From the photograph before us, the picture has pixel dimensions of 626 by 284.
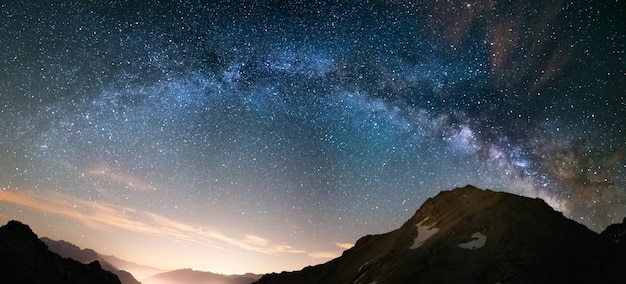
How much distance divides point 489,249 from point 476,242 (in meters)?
2.59

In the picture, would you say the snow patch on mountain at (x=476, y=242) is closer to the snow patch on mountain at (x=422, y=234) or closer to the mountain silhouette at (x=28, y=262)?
the snow patch on mountain at (x=422, y=234)

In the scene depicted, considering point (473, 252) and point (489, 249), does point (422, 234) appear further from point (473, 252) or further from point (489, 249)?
point (489, 249)

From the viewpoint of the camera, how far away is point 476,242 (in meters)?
49.1

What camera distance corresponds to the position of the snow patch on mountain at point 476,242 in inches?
1900

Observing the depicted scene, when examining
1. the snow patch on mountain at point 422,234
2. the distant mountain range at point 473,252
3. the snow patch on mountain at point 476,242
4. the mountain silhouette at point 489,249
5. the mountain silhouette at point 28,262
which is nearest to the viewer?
the mountain silhouette at point 28,262

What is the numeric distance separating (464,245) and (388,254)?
12.5 meters

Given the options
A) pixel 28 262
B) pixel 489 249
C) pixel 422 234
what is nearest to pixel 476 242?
pixel 489 249

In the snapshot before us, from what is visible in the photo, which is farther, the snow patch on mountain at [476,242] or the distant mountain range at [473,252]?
the snow patch on mountain at [476,242]

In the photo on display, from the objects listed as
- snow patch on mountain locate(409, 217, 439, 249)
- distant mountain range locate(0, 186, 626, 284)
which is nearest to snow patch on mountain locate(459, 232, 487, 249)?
distant mountain range locate(0, 186, 626, 284)

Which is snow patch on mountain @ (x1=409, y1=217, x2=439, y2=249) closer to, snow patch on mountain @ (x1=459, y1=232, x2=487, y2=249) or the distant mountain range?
the distant mountain range

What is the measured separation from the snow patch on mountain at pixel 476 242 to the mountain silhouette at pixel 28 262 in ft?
169

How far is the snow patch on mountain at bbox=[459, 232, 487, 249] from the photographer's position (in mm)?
48263

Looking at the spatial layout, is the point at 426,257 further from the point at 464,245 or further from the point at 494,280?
the point at 494,280

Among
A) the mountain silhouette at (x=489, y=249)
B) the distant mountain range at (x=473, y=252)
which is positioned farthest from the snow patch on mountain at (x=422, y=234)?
the distant mountain range at (x=473, y=252)
